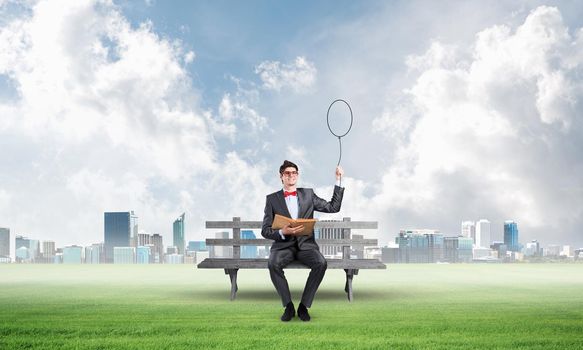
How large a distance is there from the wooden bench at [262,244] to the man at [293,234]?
6.70 ft

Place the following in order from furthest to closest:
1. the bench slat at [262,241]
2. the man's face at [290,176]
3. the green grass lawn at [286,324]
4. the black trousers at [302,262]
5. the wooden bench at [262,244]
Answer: the bench slat at [262,241], the wooden bench at [262,244], the man's face at [290,176], the black trousers at [302,262], the green grass lawn at [286,324]

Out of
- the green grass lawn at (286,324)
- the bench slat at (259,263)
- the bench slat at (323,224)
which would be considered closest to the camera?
the green grass lawn at (286,324)

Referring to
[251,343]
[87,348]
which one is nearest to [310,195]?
[251,343]

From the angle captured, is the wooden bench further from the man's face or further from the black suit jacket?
the man's face

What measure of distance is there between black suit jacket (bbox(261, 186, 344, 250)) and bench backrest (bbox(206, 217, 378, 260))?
8.62 ft

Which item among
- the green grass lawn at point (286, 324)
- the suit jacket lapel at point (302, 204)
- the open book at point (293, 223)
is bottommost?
the green grass lawn at point (286, 324)

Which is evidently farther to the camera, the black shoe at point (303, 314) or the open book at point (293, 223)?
the open book at point (293, 223)

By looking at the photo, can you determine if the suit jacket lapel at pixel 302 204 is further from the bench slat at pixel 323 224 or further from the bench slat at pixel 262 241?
the bench slat at pixel 323 224

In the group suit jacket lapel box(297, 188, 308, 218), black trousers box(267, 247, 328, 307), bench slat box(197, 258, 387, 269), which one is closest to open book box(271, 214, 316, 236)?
black trousers box(267, 247, 328, 307)

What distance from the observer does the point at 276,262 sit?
8992 mm

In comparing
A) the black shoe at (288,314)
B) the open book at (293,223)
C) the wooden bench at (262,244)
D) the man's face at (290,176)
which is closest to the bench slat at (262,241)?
the wooden bench at (262,244)

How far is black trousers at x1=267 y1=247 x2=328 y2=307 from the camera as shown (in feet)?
28.8

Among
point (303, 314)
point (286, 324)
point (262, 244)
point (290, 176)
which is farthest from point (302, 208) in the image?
point (262, 244)

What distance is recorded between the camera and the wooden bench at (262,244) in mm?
11328
